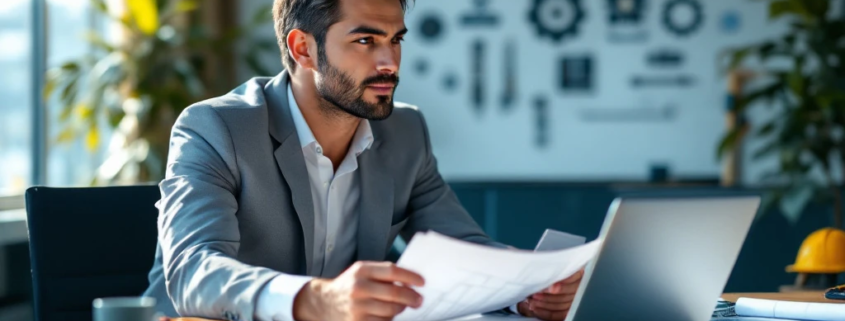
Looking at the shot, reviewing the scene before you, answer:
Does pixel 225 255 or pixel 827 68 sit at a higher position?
pixel 827 68

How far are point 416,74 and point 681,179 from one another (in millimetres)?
1612

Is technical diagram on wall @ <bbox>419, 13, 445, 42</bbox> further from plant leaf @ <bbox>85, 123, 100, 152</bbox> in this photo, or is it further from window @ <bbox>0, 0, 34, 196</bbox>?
window @ <bbox>0, 0, 34, 196</bbox>

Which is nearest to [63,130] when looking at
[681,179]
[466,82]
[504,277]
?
[466,82]

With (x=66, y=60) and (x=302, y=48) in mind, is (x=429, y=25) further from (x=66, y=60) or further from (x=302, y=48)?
(x=302, y=48)

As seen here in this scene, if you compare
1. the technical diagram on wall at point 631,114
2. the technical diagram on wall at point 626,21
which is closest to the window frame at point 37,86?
the technical diagram on wall at point 631,114

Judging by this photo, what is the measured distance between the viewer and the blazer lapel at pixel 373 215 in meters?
1.88

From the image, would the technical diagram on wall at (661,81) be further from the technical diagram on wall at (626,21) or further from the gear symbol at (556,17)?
the gear symbol at (556,17)

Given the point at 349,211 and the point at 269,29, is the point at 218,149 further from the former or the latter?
the point at 269,29

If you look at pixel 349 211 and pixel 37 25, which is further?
pixel 37 25

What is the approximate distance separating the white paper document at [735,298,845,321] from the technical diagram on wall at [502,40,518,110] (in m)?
4.62

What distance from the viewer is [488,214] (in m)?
4.97

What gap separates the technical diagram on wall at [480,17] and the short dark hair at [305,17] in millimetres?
4144

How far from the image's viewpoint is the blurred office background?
4.76m

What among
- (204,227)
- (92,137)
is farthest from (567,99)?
(204,227)
